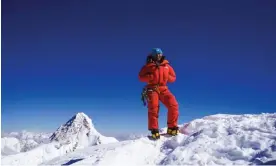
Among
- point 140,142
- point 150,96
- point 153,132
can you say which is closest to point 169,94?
point 150,96

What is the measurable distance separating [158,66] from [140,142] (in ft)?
10.6

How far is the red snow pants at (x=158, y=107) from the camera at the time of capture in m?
12.7

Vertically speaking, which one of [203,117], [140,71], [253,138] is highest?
[140,71]

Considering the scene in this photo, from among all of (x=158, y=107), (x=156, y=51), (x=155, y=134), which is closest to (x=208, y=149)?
(x=155, y=134)

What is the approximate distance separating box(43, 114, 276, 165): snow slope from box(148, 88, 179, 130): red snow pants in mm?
940

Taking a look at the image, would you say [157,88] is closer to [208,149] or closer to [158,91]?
[158,91]

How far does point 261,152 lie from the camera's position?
8883 millimetres

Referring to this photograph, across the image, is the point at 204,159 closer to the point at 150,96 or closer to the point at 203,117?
the point at 150,96

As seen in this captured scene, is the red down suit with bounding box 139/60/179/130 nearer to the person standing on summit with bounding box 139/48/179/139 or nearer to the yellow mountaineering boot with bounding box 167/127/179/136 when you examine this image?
the person standing on summit with bounding box 139/48/179/139

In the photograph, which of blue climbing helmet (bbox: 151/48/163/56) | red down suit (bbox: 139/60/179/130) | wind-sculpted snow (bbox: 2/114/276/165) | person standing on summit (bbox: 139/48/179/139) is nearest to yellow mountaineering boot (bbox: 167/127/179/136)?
person standing on summit (bbox: 139/48/179/139)

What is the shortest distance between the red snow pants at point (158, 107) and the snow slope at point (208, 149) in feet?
3.08

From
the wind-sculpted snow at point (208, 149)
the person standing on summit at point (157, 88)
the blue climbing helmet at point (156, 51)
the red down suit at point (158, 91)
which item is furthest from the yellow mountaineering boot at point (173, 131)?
the blue climbing helmet at point (156, 51)

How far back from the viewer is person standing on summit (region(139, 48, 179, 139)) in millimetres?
12914

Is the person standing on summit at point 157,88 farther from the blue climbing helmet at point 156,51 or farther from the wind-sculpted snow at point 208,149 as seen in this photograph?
the wind-sculpted snow at point 208,149
